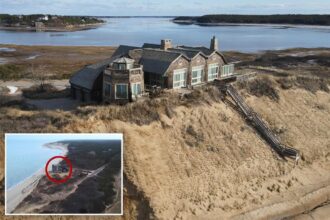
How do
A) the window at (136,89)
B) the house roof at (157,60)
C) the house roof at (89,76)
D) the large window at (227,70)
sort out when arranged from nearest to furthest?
the window at (136,89) < the house roof at (89,76) < the house roof at (157,60) < the large window at (227,70)

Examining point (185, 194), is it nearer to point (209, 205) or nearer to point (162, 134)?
point (209, 205)

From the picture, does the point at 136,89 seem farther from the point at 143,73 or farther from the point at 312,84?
the point at 312,84

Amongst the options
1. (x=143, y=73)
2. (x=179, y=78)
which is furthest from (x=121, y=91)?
(x=179, y=78)

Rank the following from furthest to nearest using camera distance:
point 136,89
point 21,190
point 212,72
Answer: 1. point 212,72
2. point 136,89
3. point 21,190

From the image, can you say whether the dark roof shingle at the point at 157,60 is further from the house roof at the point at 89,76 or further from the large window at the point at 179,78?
the house roof at the point at 89,76

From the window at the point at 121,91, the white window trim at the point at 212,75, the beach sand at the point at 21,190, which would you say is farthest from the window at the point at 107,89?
the white window trim at the point at 212,75

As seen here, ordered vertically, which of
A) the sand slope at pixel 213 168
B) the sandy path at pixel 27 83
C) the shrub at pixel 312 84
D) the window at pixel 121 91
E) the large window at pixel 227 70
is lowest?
the sand slope at pixel 213 168

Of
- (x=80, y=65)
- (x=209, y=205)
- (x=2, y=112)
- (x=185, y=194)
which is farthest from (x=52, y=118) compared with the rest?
(x=80, y=65)

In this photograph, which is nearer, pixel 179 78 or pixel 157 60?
pixel 179 78
